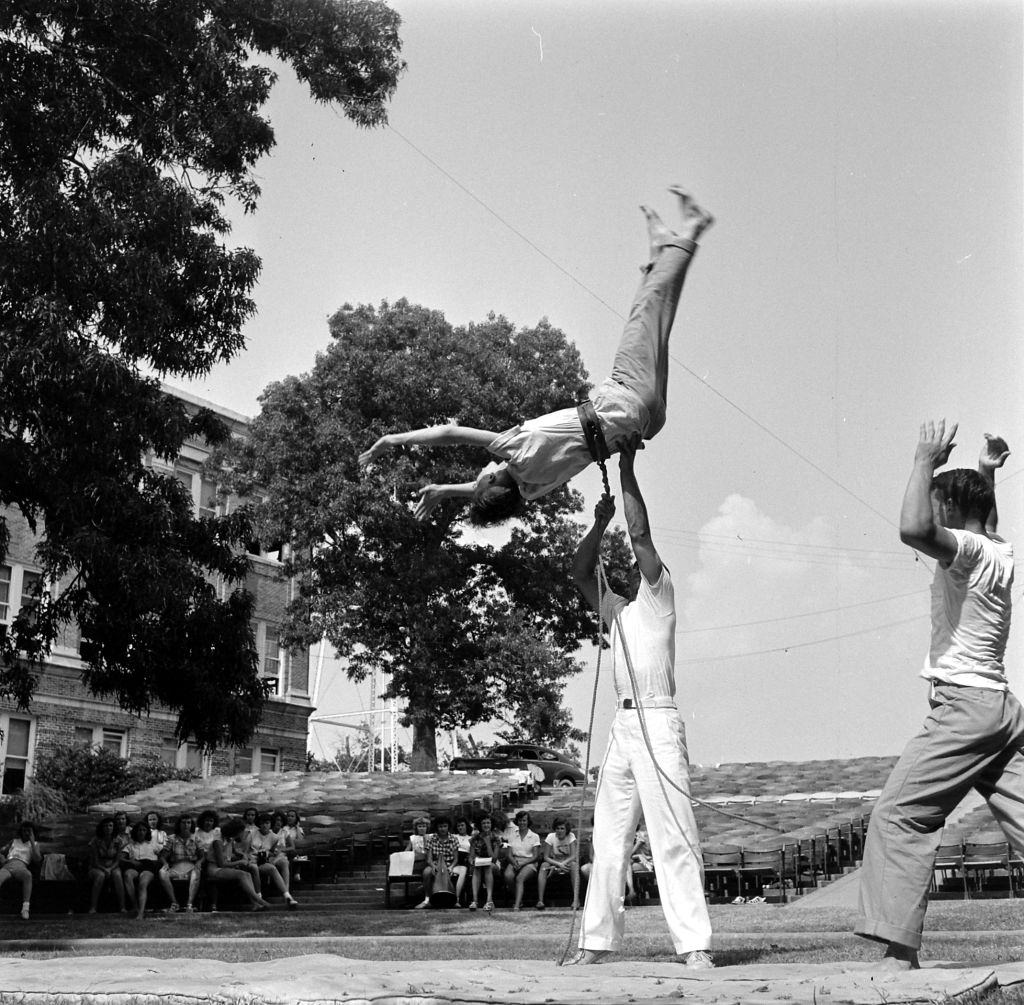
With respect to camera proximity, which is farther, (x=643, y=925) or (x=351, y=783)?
(x=351, y=783)

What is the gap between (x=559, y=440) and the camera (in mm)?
6297

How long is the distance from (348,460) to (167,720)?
1194 centimetres

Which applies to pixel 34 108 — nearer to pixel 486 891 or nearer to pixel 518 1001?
pixel 486 891

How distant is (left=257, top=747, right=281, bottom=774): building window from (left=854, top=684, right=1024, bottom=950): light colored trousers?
38.0 meters

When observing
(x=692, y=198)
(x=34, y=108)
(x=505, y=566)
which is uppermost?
(x=34, y=108)

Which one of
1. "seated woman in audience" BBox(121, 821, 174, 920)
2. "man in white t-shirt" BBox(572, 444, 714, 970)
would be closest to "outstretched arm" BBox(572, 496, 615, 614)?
"man in white t-shirt" BBox(572, 444, 714, 970)

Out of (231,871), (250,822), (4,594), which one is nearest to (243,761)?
(4,594)

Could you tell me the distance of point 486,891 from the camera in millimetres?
15305

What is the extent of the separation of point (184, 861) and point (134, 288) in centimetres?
755

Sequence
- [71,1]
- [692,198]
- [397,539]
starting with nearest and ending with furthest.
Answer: [692,198] → [71,1] → [397,539]

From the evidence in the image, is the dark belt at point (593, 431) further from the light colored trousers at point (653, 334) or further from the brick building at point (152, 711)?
the brick building at point (152, 711)

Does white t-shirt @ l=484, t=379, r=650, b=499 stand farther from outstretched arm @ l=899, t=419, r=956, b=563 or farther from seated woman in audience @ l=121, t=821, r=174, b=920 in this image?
seated woman in audience @ l=121, t=821, r=174, b=920

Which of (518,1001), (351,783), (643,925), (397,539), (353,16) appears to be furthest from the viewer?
(397,539)

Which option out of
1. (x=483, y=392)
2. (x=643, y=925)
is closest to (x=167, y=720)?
(x=483, y=392)
